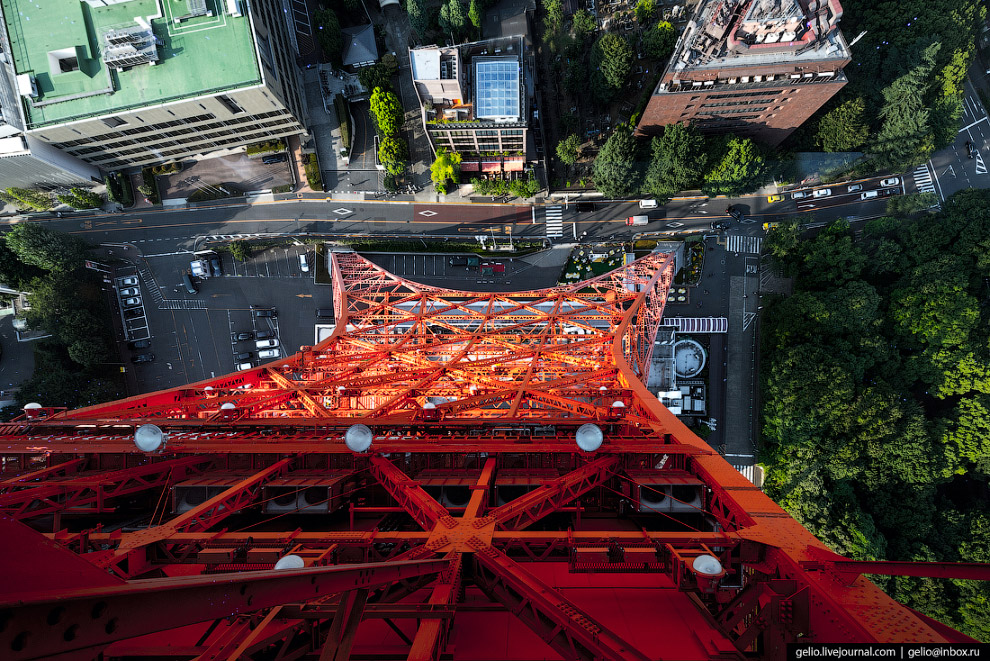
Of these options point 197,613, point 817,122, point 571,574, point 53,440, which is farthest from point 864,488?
point 53,440

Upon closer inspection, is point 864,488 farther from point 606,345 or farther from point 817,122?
point 817,122

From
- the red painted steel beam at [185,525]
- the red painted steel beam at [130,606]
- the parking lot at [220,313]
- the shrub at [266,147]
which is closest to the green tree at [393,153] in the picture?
the shrub at [266,147]

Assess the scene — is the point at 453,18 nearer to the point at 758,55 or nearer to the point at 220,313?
the point at 758,55

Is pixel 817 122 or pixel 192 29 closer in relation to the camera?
pixel 192 29

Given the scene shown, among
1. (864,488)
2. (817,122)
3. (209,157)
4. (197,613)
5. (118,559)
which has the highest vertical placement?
(209,157)

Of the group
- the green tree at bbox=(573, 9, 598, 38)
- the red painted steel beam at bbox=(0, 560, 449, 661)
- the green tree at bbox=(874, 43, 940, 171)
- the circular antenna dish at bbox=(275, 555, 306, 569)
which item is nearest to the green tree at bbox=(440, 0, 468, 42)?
the green tree at bbox=(573, 9, 598, 38)

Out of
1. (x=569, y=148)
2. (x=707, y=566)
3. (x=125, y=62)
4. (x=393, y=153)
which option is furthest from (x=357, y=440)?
(x=125, y=62)
